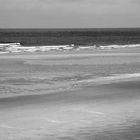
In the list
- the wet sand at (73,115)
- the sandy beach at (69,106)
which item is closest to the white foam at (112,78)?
the sandy beach at (69,106)

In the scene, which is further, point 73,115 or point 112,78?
point 112,78

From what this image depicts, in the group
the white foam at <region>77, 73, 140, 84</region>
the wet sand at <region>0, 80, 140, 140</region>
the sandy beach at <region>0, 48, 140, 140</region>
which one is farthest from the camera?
the white foam at <region>77, 73, 140, 84</region>

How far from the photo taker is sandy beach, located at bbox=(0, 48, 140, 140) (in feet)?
27.0

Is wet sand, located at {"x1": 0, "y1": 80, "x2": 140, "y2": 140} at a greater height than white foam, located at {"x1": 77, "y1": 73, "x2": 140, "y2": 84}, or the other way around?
wet sand, located at {"x1": 0, "y1": 80, "x2": 140, "y2": 140}

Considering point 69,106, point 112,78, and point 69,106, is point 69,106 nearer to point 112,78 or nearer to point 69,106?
point 69,106

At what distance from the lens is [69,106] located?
35.7 feet

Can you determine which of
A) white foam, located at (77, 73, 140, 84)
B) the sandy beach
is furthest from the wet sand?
white foam, located at (77, 73, 140, 84)

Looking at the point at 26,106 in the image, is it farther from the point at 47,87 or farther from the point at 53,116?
the point at 47,87

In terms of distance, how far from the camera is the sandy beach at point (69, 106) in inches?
324

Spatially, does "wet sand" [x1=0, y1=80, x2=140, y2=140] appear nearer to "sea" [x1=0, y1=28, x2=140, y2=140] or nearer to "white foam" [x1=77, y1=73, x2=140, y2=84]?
"sea" [x1=0, y1=28, x2=140, y2=140]

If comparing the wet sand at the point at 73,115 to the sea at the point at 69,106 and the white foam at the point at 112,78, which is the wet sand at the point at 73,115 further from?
the white foam at the point at 112,78

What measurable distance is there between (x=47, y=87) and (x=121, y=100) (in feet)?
11.0

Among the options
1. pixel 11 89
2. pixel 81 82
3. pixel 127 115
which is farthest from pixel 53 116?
pixel 81 82

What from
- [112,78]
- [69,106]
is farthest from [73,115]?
[112,78]
